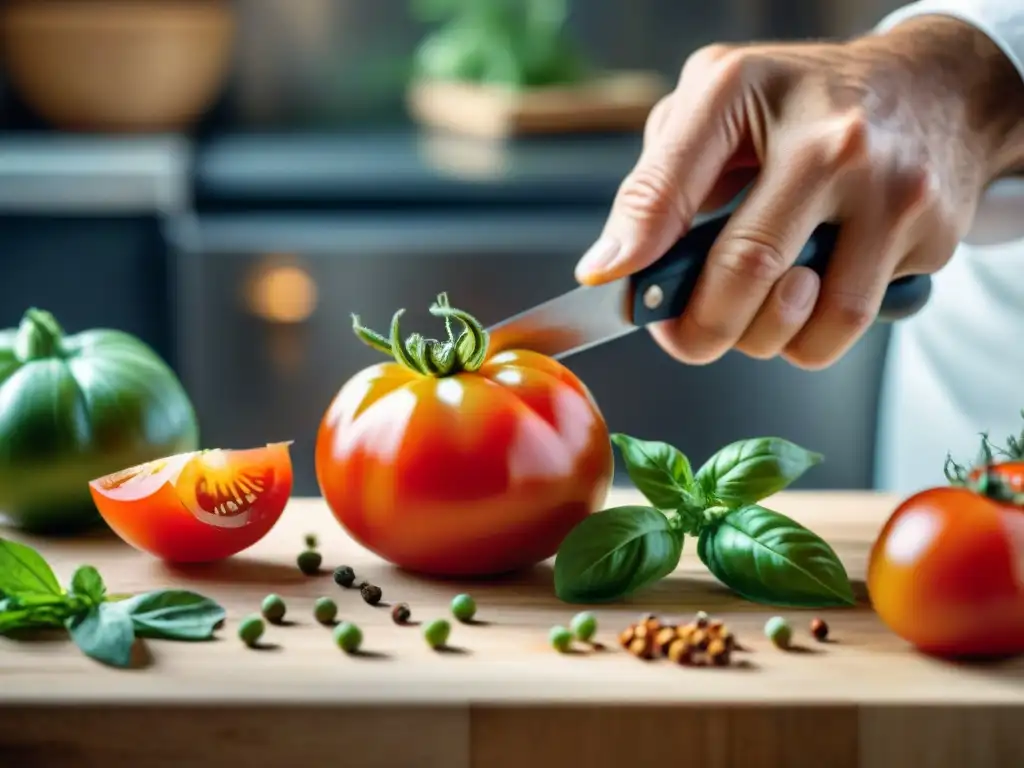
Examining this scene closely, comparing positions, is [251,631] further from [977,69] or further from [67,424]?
[977,69]

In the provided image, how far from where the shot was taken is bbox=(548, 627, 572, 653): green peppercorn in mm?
792

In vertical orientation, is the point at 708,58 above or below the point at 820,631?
above

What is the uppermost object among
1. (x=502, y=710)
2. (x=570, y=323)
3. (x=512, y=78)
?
(x=512, y=78)

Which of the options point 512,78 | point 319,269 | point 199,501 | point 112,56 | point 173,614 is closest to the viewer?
point 173,614

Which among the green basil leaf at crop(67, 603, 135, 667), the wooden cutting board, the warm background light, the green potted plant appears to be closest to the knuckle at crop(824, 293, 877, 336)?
the wooden cutting board

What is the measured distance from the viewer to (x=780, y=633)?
2.62 feet

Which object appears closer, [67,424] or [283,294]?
[67,424]

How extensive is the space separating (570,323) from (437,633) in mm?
295

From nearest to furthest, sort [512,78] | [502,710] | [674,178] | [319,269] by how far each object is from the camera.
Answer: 1. [502,710]
2. [674,178]
3. [319,269]
4. [512,78]

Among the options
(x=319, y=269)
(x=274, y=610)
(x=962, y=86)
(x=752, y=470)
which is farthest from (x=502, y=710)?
(x=319, y=269)

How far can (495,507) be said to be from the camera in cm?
89

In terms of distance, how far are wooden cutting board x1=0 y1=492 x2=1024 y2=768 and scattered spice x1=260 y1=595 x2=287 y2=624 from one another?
0.15 ft

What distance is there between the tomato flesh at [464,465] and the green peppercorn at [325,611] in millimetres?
79

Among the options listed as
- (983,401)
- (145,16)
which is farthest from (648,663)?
(145,16)
